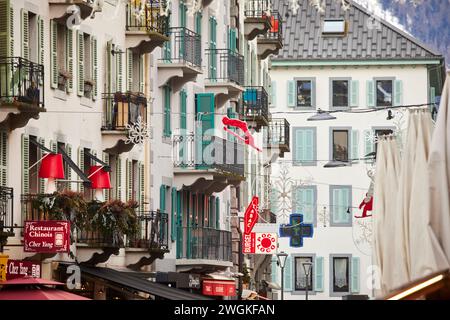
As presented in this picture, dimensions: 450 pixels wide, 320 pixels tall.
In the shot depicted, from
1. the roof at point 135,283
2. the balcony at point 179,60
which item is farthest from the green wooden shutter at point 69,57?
the balcony at point 179,60

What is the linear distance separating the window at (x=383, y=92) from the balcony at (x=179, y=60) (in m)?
35.7

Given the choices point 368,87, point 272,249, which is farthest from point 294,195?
point 272,249

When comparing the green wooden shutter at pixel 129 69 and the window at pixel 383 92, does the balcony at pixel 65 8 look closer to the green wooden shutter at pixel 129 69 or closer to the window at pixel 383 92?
the green wooden shutter at pixel 129 69

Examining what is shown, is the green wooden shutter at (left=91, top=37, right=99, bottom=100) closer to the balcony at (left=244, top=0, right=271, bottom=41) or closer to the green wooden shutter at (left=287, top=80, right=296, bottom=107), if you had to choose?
the balcony at (left=244, top=0, right=271, bottom=41)

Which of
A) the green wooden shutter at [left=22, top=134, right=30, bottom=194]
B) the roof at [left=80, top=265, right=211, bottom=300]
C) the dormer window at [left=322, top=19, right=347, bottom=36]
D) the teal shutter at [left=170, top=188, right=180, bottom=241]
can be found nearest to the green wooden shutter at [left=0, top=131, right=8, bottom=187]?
the green wooden shutter at [left=22, top=134, right=30, bottom=194]

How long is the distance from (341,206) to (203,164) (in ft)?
118

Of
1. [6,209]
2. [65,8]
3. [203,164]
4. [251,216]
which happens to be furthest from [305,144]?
[6,209]

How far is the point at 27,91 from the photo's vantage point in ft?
126

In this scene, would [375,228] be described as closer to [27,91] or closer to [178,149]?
[27,91]

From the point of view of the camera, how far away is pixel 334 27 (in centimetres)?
9100

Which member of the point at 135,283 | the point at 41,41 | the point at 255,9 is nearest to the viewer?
the point at 41,41

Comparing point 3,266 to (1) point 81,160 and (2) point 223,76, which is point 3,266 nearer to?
(1) point 81,160
